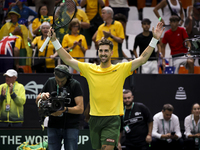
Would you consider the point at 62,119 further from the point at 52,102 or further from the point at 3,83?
the point at 3,83

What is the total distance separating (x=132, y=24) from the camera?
1283cm

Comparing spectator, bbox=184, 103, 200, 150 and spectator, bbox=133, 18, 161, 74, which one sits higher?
spectator, bbox=133, 18, 161, 74

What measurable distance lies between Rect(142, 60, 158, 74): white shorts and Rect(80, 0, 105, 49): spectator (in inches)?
74.2

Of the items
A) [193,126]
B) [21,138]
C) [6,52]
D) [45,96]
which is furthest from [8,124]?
[193,126]

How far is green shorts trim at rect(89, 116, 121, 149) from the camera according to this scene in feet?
16.7

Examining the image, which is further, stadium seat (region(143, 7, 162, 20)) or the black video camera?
stadium seat (region(143, 7, 162, 20))

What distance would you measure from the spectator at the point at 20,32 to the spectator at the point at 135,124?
3.11 metres

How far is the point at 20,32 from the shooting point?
10219 millimetres

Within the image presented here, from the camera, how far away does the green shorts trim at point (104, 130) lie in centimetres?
510

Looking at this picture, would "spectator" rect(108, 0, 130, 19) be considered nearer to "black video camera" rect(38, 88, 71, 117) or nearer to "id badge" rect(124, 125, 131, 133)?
"id badge" rect(124, 125, 131, 133)

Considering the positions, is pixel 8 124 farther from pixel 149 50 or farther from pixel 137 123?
pixel 149 50

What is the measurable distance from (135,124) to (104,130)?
3.19 meters

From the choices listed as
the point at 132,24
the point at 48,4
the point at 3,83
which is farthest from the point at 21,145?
the point at 132,24

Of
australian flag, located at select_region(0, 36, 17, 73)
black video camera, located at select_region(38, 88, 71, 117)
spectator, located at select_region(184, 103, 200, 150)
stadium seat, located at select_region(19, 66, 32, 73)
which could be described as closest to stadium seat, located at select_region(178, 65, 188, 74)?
spectator, located at select_region(184, 103, 200, 150)
